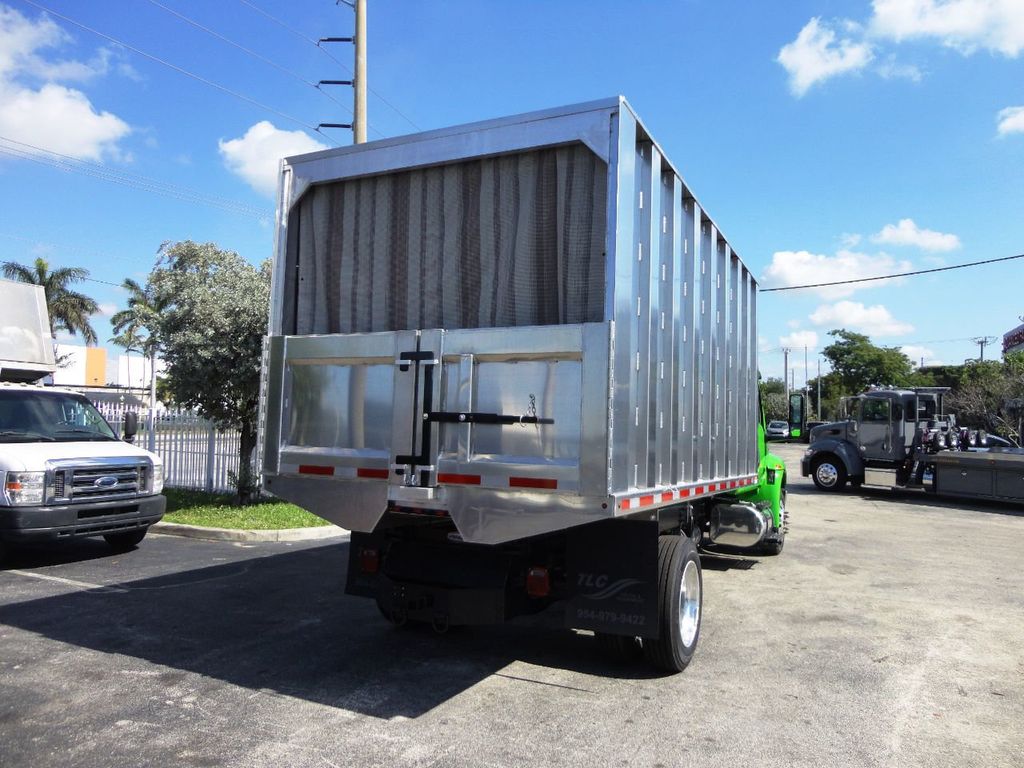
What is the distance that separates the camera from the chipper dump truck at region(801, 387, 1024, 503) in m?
17.0

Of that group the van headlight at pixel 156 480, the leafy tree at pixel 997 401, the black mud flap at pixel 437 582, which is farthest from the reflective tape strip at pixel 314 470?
the leafy tree at pixel 997 401

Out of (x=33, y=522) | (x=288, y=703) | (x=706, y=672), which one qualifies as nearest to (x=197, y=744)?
(x=288, y=703)

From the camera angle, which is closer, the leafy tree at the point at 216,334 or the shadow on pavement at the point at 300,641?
the shadow on pavement at the point at 300,641

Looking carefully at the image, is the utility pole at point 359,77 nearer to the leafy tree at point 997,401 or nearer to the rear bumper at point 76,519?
the rear bumper at point 76,519

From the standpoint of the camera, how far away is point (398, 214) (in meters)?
5.17

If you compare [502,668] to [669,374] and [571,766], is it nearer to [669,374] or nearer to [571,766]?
[571,766]

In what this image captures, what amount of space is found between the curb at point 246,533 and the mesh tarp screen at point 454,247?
570 centimetres

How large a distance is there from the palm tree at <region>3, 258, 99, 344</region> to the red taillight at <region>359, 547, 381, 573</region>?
42.5 m

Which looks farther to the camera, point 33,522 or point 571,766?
Result: point 33,522

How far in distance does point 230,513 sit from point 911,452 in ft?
54.6

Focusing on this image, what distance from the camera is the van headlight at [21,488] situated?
790 cm

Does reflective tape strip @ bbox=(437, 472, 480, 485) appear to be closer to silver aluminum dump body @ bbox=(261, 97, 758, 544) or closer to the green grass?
silver aluminum dump body @ bbox=(261, 97, 758, 544)

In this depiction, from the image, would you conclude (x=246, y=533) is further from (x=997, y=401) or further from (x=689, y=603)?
(x=997, y=401)

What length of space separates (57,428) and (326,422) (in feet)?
20.1
